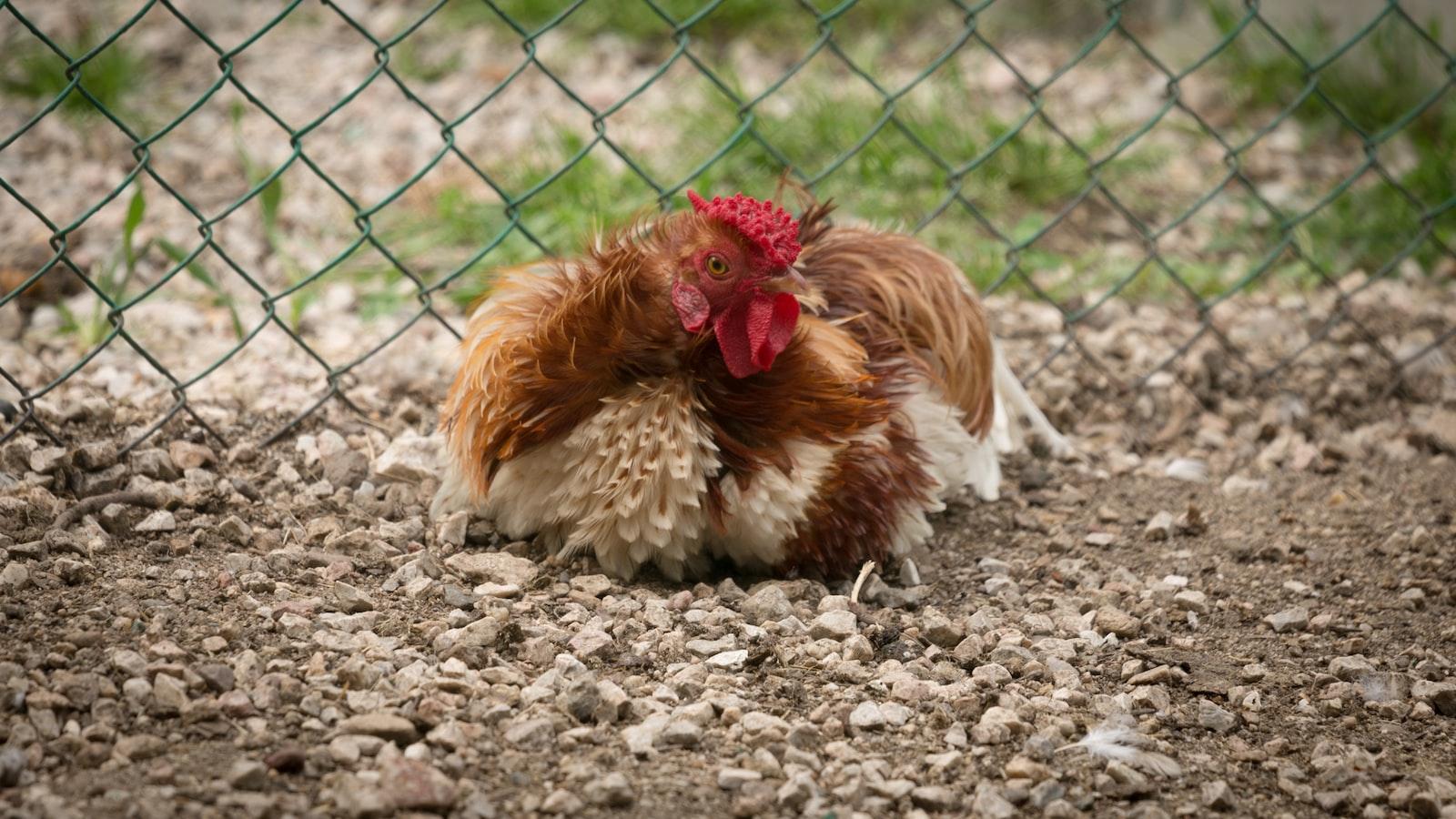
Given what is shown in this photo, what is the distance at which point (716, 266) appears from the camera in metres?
2.49

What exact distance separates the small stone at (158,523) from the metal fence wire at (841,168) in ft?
0.99

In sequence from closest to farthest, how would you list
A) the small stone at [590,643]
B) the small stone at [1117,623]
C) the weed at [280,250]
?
the small stone at [590,643] < the small stone at [1117,623] < the weed at [280,250]

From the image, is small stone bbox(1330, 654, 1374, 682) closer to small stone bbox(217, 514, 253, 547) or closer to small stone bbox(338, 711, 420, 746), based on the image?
small stone bbox(338, 711, 420, 746)

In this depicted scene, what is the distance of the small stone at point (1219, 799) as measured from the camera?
2.07 metres

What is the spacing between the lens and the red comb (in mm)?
2451

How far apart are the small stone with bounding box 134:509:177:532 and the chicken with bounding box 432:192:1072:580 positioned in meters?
0.51

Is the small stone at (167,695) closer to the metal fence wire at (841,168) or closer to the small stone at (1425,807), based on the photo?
the metal fence wire at (841,168)

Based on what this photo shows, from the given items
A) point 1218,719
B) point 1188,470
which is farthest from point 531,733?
point 1188,470

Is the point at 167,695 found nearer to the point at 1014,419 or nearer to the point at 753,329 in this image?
the point at 753,329

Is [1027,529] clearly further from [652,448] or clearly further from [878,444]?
[652,448]

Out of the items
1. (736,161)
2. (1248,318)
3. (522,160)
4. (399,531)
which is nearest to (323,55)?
(522,160)

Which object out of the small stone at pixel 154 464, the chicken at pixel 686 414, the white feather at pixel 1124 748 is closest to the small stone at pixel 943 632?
the chicken at pixel 686 414

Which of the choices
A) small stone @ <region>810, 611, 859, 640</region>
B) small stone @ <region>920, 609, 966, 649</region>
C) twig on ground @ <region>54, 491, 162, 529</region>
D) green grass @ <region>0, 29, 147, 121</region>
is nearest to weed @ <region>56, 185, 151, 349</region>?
twig on ground @ <region>54, 491, 162, 529</region>

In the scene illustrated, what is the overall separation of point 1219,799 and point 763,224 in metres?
1.21
